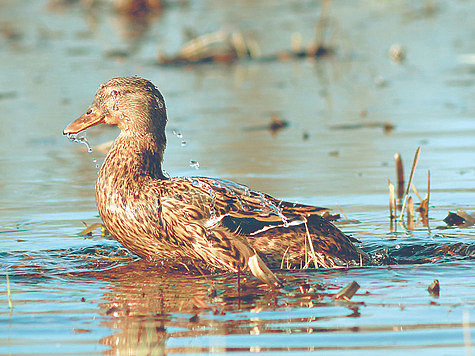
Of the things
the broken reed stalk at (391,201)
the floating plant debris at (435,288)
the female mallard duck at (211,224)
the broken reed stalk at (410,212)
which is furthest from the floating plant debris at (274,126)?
the floating plant debris at (435,288)

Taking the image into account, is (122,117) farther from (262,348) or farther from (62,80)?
(62,80)

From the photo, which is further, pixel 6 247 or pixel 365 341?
pixel 6 247

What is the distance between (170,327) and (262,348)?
0.60m

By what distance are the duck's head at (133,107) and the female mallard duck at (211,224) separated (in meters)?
0.37

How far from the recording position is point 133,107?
255 inches

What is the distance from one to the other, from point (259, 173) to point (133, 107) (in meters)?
2.60

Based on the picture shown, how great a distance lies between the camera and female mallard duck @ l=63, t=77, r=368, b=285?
588cm

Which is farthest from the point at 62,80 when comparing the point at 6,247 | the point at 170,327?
the point at 170,327

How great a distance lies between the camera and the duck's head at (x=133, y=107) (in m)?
6.47

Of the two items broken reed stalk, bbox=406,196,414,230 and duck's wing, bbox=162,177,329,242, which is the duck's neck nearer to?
duck's wing, bbox=162,177,329,242

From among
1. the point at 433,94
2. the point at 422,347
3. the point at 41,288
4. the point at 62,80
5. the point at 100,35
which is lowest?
the point at 422,347

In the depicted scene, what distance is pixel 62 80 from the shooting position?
563 inches

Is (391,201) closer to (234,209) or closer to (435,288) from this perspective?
(234,209)

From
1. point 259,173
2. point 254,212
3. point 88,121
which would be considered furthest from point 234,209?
point 259,173
